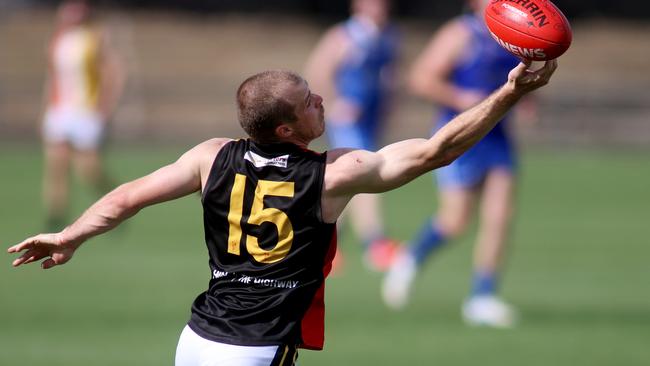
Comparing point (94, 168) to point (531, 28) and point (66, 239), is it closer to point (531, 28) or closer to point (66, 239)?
point (66, 239)

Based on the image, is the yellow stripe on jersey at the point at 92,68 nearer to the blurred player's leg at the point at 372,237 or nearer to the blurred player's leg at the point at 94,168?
the blurred player's leg at the point at 94,168

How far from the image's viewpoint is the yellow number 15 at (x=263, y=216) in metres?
4.58

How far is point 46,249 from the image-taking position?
4.89 meters

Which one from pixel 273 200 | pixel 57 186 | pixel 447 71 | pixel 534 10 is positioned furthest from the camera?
pixel 57 186

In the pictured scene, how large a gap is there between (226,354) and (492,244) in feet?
15.9

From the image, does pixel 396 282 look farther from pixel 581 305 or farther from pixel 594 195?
pixel 594 195

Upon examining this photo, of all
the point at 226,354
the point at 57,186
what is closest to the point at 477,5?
the point at 226,354

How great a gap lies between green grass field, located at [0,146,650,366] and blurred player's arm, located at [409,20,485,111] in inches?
66.3

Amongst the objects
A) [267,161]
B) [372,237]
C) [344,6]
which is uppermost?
[267,161]

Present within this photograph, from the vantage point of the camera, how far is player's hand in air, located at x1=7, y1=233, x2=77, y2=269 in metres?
4.84

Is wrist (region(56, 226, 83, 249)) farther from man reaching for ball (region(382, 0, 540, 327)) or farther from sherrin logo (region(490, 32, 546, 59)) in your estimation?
man reaching for ball (region(382, 0, 540, 327))

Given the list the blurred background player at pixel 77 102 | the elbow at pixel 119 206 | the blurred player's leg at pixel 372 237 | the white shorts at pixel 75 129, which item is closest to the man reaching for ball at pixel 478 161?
the blurred player's leg at pixel 372 237

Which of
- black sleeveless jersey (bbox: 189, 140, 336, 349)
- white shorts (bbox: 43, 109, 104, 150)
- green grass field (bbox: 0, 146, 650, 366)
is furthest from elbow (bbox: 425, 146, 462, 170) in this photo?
white shorts (bbox: 43, 109, 104, 150)

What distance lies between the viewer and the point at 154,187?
4664 millimetres
